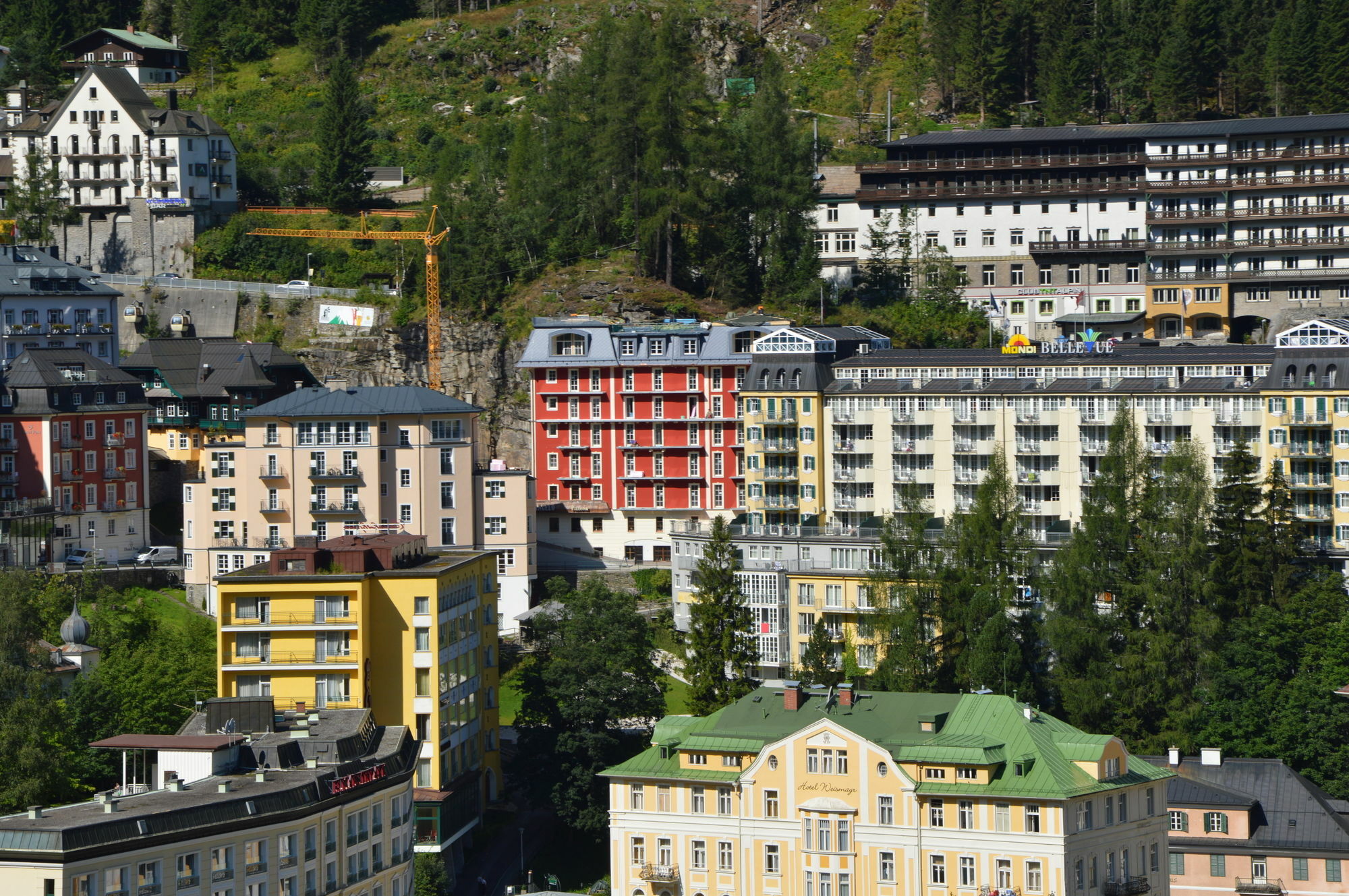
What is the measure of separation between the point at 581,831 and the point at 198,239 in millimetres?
71971

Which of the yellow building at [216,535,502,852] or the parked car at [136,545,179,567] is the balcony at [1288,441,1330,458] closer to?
the yellow building at [216,535,502,852]

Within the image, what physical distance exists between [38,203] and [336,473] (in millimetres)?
47286

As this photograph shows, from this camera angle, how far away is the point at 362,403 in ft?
433

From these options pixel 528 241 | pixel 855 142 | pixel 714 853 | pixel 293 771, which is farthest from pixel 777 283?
pixel 293 771

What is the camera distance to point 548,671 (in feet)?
376

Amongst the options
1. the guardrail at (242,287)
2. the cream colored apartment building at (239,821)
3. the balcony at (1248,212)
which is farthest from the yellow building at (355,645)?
the balcony at (1248,212)

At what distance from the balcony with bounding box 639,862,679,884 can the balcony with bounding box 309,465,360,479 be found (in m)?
37.8

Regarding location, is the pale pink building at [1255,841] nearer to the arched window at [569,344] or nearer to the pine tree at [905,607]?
the pine tree at [905,607]

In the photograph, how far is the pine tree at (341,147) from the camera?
563 ft

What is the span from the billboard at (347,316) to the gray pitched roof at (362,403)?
23.8 meters

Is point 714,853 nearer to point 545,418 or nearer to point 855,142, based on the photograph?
point 545,418

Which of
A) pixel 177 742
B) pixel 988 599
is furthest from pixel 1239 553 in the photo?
pixel 177 742

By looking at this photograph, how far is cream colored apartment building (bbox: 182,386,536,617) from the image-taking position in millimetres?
130375

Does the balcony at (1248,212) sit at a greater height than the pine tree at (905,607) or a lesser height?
greater
